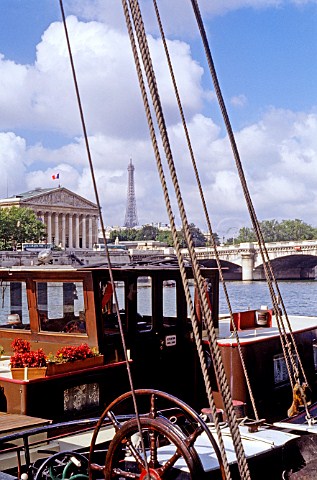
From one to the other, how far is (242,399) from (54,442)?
3489mm

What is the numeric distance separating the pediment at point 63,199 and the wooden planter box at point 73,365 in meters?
105

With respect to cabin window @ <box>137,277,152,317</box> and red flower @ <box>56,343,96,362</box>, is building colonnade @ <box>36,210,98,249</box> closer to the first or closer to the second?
cabin window @ <box>137,277,152,317</box>

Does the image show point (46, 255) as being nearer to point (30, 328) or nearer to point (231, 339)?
point (30, 328)

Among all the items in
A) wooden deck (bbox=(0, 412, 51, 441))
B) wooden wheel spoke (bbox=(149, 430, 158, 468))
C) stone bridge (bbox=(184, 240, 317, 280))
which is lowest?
wooden wheel spoke (bbox=(149, 430, 158, 468))

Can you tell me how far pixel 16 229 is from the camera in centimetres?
9050

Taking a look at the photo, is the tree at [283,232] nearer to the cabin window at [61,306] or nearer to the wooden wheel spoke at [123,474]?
the cabin window at [61,306]

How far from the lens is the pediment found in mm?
113062

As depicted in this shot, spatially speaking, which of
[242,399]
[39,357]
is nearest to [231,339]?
[242,399]

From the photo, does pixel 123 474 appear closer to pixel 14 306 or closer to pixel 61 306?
pixel 61 306

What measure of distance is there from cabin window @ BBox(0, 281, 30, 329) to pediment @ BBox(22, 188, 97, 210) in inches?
4057

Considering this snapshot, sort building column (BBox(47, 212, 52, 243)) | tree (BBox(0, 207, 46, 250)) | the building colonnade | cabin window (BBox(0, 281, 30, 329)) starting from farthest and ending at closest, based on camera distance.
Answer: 1. the building colonnade
2. building column (BBox(47, 212, 52, 243))
3. tree (BBox(0, 207, 46, 250))
4. cabin window (BBox(0, 281, 30, 329))

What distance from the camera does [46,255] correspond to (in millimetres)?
10516

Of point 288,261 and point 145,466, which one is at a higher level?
point 288,261

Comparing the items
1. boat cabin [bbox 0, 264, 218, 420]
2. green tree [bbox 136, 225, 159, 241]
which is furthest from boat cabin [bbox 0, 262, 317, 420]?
green tree [bbox 136, 225, 159, 241]
